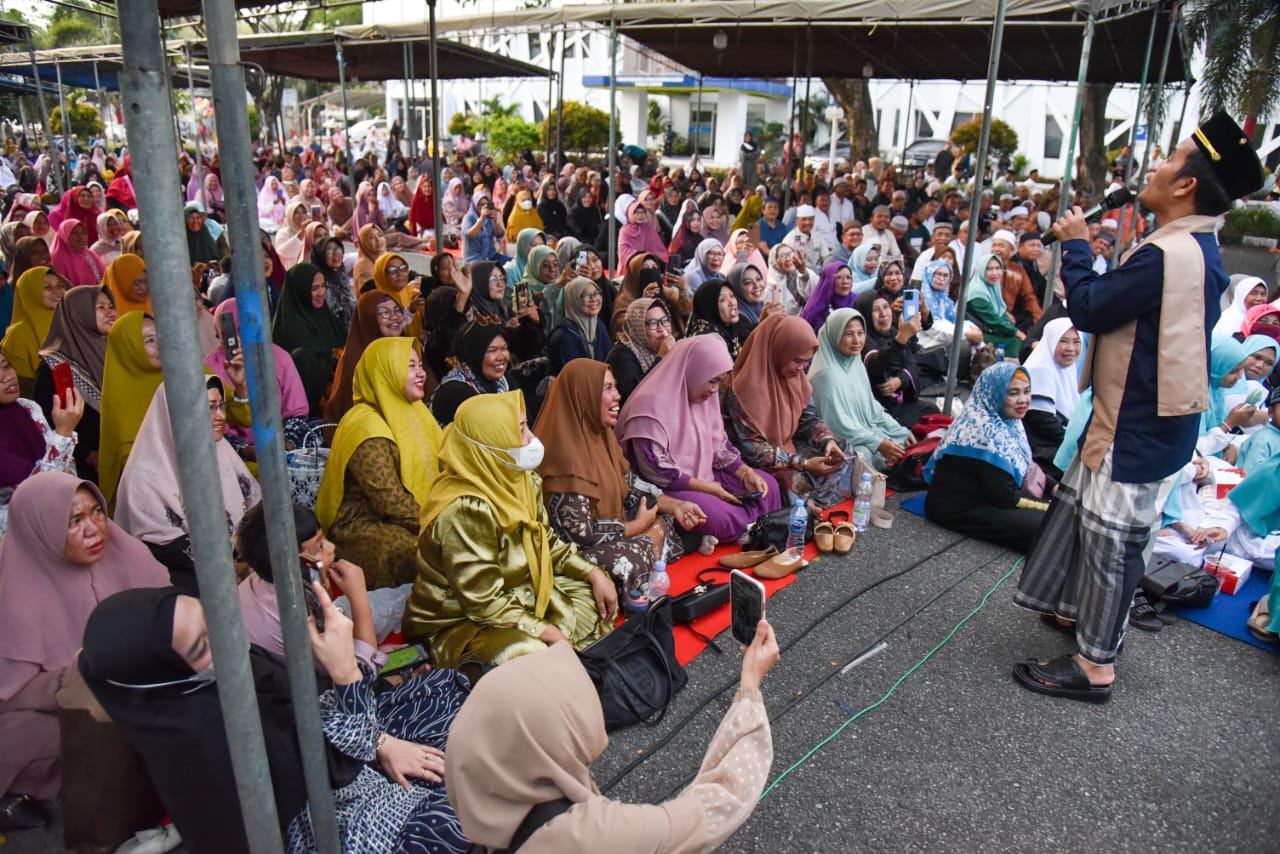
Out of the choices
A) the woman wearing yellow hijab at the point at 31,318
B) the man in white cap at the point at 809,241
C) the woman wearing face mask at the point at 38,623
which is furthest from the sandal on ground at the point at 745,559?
the man in white cap at the point at 809,241

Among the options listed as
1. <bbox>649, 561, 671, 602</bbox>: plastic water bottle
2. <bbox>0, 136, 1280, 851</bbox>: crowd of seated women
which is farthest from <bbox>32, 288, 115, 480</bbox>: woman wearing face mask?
<bbox>649, 561, 671, 602</bbox>: plastic water bottle

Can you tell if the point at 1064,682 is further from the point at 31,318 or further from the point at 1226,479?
the point at 31,318

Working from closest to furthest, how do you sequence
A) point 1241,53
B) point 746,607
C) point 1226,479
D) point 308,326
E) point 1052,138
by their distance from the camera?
point 746,607 → point 1226,479 → point 308,326 → point 1241,53 → point 1052,138

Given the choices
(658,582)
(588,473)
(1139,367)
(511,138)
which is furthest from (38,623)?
(511,138)

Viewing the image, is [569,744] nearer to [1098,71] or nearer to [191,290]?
[191,290]

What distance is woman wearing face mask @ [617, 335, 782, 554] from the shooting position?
168 inches

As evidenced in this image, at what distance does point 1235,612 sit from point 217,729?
414 cm

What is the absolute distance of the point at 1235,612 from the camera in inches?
153

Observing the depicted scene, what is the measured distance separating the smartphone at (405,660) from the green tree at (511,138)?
85.8 feet

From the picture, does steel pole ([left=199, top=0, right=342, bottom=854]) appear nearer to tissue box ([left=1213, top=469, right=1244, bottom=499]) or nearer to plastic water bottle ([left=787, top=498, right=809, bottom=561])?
plastic water bottle ([left=787, top=498, right=809, bottom=561])

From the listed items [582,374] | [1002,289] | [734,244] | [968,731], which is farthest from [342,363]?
[1002,289]

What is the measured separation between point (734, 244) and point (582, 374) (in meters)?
4.88

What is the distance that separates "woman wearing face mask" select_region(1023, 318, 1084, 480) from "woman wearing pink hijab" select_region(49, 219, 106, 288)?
6657mm

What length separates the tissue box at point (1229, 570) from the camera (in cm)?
403
